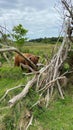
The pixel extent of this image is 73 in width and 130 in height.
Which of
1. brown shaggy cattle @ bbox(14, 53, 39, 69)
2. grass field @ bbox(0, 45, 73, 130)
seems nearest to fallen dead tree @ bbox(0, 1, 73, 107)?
grass field @ bbox(0, 45, 73, 130)

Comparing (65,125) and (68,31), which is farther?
(68,31)

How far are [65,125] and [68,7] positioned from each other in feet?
10.4

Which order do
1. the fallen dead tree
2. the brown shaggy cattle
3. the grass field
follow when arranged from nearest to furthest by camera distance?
the grass field < the fallen dead tree < the brown shaggy cattle

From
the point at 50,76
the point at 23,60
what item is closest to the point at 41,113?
the point at 50,76

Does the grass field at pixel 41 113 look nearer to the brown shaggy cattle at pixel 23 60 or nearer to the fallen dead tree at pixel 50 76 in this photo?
the fallen dead tree at pixel 50 76

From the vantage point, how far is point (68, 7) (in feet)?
22.9

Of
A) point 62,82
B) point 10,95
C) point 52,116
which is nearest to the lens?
point 52,116

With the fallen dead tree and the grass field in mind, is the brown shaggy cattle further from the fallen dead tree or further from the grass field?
the grass field

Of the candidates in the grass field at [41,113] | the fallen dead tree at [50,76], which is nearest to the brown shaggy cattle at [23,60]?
the fallen dead tree at [50,76]

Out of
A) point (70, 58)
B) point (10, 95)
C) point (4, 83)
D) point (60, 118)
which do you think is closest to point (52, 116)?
point (60, 118)

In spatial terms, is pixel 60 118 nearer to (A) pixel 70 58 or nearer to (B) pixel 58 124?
(B) pixel 58 124

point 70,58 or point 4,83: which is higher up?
point 70,58

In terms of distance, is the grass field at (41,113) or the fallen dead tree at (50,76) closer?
the grass field at (41,113)

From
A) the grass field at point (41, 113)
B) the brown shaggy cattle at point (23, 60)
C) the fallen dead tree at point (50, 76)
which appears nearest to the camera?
the grass field at point (41, 113)
